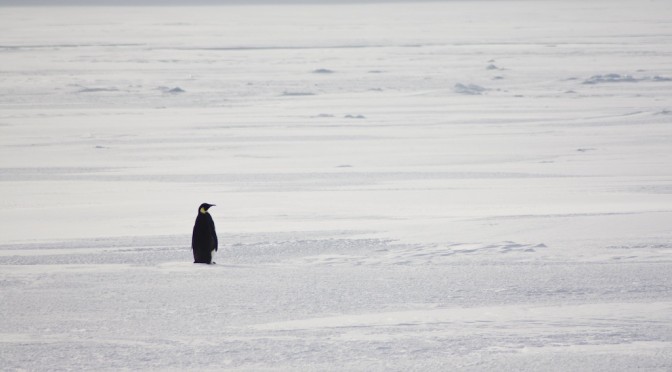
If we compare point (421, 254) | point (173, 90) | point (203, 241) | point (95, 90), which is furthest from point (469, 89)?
point (203, 241)

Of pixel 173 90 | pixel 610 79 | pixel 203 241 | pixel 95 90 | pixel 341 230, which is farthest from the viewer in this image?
pixel 610 79

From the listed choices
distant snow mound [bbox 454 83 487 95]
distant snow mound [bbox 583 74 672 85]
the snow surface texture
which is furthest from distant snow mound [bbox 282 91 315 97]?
distant snow mound [bbox 583 74 672 85]

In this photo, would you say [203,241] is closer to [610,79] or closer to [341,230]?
[341,230]

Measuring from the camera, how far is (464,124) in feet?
42.4

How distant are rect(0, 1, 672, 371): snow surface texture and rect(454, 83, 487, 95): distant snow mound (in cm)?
30

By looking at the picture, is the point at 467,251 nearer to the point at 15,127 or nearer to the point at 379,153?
the point at 379,153

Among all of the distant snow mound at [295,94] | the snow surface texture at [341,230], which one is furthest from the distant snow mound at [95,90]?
the distant snow mound at [295,94]

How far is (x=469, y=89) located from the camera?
17859 mm

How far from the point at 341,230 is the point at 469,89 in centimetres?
1235

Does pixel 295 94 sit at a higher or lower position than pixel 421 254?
lower

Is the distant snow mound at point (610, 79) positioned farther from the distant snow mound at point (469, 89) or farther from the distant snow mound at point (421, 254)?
the distant snow mound at point (421, 254)

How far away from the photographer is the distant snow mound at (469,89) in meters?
17.5

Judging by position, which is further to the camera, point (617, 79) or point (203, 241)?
point (617, 79)

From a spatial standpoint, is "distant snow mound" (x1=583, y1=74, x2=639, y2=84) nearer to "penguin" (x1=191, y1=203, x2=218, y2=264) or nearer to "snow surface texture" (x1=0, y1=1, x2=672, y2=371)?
"snow surface texture" (x1=0, y1=1, x2=672, y2=371)
